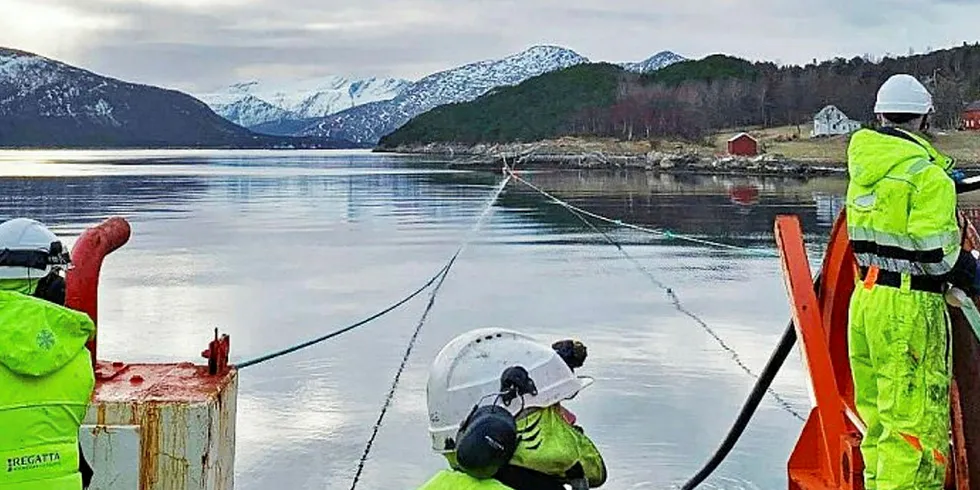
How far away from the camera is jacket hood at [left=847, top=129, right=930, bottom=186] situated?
3.71 metres

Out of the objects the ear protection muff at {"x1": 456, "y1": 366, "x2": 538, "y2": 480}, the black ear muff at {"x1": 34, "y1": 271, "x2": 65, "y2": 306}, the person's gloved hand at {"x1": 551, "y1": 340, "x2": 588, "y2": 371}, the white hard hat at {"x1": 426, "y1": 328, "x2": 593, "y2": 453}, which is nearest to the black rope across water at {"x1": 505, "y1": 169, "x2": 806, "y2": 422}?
the black ear muff at {"x1": 34, "y1": 271, "x2": 65, "y2": 306}

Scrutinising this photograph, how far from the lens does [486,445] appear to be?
198cm

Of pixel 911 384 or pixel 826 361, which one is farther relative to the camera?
pixel 826 361

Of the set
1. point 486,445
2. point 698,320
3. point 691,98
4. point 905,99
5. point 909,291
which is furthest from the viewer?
point 691,98

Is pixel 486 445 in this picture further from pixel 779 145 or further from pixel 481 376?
pixel 779 145

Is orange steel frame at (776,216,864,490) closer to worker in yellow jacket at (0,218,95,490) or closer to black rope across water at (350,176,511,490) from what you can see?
worker in yellow jacket at (0,218,95,490)

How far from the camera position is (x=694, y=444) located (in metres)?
7.77

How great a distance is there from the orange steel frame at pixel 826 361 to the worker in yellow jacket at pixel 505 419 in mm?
2232

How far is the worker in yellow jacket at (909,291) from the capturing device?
3629mm

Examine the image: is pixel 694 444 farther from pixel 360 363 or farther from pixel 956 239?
pixel 956 239

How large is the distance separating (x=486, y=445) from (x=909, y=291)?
7.03 feet

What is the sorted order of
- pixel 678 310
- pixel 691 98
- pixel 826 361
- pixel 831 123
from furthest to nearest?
pixel 691 98 → pixel 831 123 → pixel 678 310 → pixel 826 361

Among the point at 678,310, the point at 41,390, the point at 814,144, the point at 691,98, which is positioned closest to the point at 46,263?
the point at 41,390

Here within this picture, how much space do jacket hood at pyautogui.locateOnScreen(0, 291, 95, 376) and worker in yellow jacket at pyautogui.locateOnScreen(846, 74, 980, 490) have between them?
2.36m
